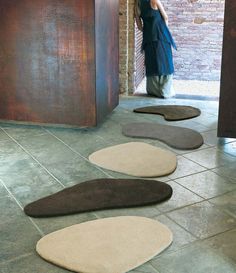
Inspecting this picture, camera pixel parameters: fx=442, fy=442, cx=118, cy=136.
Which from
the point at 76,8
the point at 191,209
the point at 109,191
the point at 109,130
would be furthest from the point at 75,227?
the point at 76,8

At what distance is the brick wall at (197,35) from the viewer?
7031 millimetres

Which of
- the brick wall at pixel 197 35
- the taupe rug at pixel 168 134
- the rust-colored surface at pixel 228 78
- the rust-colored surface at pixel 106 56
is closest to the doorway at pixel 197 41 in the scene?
the brick wall at pixel 197 35

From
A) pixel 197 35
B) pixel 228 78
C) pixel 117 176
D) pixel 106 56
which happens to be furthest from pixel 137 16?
pixel 117 176

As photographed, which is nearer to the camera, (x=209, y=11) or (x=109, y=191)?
(x=109, y=191)

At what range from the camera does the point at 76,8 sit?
422 centimetres

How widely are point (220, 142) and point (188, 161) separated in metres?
0.61

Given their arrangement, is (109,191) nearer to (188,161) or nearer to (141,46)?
(188,161)

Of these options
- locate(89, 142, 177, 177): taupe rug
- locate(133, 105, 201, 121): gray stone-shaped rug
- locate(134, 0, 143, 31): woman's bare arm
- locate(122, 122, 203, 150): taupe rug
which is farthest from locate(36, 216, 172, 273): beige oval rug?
locate(134, 0, 143, 31): woman's bare arm

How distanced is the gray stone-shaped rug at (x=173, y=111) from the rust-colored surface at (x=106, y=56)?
1.38 ft

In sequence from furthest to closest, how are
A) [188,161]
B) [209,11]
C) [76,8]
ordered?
[209,11] → [76,8] → [188,161]

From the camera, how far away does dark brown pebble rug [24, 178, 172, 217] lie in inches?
118

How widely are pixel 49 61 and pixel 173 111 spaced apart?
159cm

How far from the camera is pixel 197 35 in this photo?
7.22 metres

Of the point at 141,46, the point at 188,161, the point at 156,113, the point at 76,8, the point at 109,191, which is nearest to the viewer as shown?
the point at 109,191
